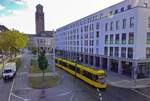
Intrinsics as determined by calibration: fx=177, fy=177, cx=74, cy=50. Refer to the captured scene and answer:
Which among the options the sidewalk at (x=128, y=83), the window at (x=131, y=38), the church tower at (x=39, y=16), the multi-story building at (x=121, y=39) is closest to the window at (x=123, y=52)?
the multi-story building at (x=121, y=39)

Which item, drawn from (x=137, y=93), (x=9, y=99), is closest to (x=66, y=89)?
(x=9, y=99)

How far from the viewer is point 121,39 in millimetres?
38688

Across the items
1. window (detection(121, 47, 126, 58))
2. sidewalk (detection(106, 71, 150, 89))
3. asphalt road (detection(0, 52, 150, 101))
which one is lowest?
asphalt road (detection(0, 52, 150, 101))

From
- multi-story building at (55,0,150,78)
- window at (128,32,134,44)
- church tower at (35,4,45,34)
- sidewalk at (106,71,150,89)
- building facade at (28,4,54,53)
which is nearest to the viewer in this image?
sidewalk at (106,71,150,89)

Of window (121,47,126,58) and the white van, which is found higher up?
window (121,47,126,58)

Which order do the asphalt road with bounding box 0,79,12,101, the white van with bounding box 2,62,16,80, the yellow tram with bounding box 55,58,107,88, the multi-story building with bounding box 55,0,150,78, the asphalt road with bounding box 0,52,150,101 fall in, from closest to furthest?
the asphalt road with bounding box 0,52,150,101 < the asphalt road with bounding box 0,79,12,101 < the yellow tram with bounding box 55,58,107,88 < the white van with bounding box 2,62,16,80 < the multi-story building with bounding box 55,0,150,78

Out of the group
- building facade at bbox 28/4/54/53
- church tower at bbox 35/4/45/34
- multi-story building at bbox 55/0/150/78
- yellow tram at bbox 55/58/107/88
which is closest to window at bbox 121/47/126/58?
multi-story building at bbox 55/0/150/78

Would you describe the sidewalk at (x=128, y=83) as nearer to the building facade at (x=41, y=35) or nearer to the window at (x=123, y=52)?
the window at (x=123, y=52)

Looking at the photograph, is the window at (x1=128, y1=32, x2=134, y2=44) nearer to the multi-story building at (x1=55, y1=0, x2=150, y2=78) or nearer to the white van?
the multi-story building at (x1=55, y1=0, x2=150, y2=78)

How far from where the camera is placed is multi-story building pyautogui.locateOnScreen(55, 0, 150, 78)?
113ft

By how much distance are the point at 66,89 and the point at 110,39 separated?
21018mm

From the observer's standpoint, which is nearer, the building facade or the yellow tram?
the yellow tram

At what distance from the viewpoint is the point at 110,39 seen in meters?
43.5

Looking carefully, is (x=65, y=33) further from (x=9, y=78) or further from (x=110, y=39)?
(x=9, y=78)
